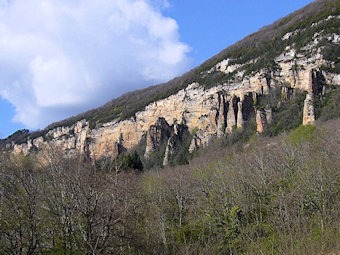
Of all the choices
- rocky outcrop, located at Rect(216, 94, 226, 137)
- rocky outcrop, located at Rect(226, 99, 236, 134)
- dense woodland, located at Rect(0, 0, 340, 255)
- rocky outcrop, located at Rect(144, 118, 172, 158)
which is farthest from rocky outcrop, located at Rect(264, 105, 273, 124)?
dense woodland, located at Rect(0, 0, 340, 255)

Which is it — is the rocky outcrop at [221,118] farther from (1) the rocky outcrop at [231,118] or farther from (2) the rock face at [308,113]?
(2) the rock face at [308,113]

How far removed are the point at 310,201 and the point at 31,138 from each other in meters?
118

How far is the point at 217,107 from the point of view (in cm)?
7469

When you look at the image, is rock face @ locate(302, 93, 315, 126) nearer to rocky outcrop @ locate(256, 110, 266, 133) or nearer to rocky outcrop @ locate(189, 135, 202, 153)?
rocky outcrop @ locate(256, 110, 266, 133)

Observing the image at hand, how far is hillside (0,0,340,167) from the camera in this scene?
197ft

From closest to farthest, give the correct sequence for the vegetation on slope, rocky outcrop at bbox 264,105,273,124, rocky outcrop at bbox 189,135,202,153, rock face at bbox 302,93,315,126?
1. rock face at bbox 302,93,315,126
2. rocky outcrop at bbox 264,105,273,124
3. the vegetation on slope
4. rocky outcrop at bbox 189,135,202,153

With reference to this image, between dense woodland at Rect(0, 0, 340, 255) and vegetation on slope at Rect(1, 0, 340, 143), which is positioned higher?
vegetation on slope at Rect(1, 0, 340, 143)

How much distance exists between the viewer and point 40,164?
10.1 m

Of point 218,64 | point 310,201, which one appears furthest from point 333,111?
point 218,64

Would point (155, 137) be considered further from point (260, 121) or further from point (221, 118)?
point (260, 121)

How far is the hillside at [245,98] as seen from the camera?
5991 centimetres

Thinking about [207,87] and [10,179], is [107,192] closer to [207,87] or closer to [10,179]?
[10,179]

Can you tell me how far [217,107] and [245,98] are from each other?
723 centimetres

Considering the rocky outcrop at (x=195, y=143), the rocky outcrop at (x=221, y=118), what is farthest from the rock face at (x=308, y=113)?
the rocky outcrop at (x=195, y=143)
